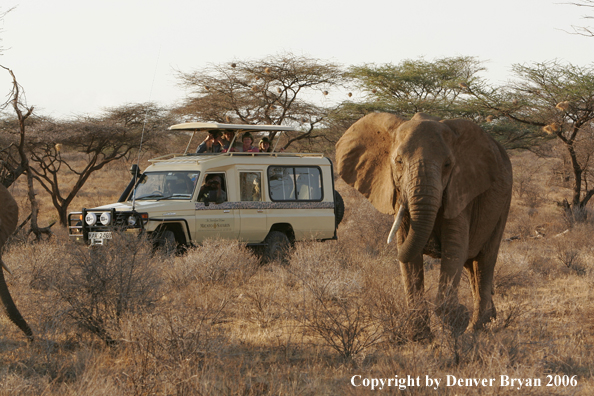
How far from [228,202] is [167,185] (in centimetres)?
109

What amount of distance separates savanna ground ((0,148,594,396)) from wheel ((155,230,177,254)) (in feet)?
1.92

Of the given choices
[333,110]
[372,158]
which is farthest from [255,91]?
[372,158]

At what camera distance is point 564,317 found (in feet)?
22.9

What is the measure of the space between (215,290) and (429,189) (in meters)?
4.11

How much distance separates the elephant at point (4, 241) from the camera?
18.1 feet

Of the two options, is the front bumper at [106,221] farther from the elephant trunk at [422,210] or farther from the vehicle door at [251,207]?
the elephant trunk at [422,210]

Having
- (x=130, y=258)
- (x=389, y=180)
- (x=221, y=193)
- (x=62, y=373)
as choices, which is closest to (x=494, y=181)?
(x=389, y=180)

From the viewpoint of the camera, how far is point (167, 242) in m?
9.84

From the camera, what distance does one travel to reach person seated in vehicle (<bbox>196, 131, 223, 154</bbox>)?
487 inches

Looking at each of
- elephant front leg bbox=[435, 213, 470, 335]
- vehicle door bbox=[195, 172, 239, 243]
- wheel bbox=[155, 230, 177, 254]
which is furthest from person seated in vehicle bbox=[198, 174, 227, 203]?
elephant front leg bbox=[435, 213, 470, 335]

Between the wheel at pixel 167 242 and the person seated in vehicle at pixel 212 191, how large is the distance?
34.5 inches

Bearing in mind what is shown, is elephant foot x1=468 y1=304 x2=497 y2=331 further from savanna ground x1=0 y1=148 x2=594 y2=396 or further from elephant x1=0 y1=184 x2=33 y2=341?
elephant x1=0 y1=184 x2=33 y2=341

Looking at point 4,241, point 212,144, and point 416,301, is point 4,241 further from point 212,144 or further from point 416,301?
point 212,144

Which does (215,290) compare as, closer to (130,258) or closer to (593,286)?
(130,258)
